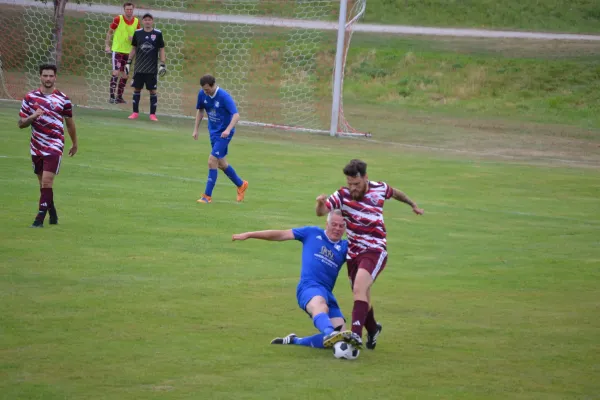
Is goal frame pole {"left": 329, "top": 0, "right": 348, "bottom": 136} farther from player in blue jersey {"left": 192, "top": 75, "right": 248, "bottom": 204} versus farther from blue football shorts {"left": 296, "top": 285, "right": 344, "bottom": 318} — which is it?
blue football shorts {"left": 296, "top": 285, "right": 344, "bottom": 318}

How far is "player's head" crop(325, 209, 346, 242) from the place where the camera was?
927 cm

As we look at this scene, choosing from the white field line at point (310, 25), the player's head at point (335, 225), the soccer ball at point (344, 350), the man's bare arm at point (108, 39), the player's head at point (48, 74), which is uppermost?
the white field line at point (310, 25)

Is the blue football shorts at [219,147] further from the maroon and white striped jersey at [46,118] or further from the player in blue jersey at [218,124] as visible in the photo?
the maroon and white striped jersey at [46,118]

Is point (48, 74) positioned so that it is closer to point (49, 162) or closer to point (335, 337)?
point (49, 162)

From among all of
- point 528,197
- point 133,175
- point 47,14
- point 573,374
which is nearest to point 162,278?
point 573,374

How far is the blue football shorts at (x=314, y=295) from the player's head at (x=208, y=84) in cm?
823

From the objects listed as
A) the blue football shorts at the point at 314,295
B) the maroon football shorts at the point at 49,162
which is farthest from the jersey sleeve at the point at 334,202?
the maroon football shorts at the point at 49,162

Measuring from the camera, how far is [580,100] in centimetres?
3641

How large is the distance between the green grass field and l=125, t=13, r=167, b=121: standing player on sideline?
436 cm

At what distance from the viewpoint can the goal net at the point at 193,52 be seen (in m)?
33.7

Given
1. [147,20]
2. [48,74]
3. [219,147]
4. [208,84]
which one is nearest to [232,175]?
[219,147]

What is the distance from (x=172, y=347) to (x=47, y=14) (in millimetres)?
29338

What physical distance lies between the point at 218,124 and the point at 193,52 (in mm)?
19157

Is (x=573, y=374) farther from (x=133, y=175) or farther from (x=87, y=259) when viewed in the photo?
(x=133, y=175)
